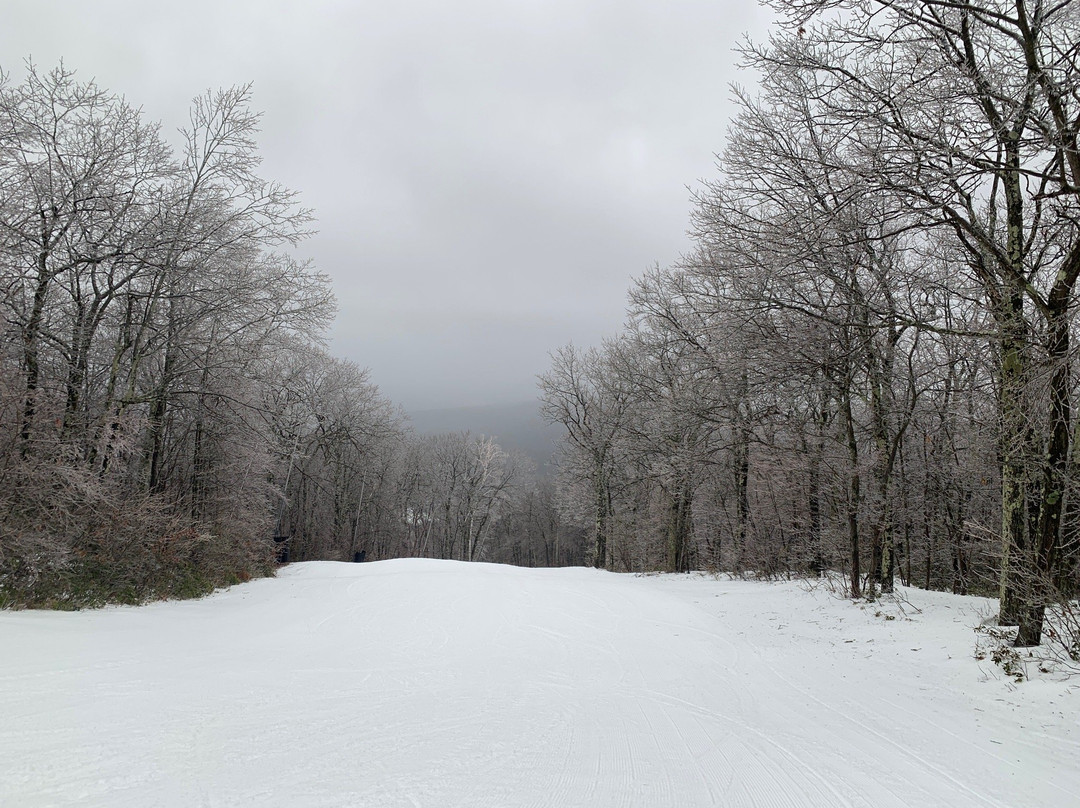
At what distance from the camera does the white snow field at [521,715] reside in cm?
330

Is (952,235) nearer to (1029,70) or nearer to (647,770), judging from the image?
(1029,70)

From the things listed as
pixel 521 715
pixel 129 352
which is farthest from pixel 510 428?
pixel 521 715

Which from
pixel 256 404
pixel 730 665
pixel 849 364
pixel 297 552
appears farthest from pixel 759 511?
pixel 297 552

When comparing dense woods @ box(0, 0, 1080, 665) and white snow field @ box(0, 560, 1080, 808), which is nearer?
white snow field @ box(0, 560, 1080, 808)

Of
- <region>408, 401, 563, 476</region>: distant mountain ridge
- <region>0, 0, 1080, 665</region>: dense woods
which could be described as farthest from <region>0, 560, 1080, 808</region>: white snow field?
<region>408, 401, 563, 476</region>: distant mountain ridge

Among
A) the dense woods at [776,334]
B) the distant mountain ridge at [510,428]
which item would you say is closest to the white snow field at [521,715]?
the dense woods at [776,334]

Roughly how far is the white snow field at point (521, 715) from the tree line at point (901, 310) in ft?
5.54

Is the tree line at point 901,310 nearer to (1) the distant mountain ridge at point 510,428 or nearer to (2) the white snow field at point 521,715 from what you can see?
(2) the white snow field at point 521,715

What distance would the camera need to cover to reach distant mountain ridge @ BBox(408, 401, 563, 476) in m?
39.2

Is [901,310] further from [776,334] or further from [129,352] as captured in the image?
[129,352]

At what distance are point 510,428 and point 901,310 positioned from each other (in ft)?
375

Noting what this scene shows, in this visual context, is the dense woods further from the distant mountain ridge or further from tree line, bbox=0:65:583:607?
the distant mountain ridge

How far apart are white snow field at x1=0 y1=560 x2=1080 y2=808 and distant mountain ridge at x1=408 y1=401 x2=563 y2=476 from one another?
23.7 m

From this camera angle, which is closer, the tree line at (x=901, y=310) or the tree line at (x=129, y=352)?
the tree line at (x=901, y=310)
